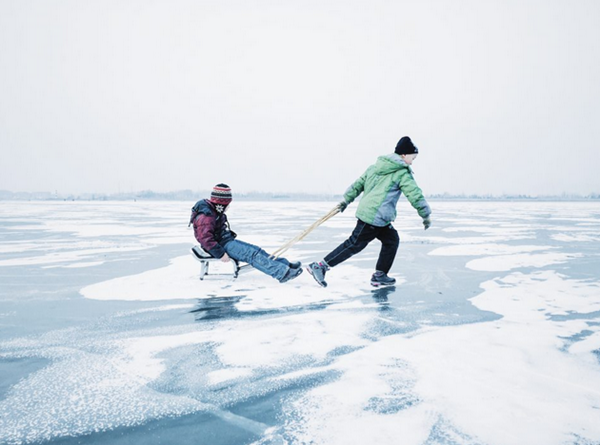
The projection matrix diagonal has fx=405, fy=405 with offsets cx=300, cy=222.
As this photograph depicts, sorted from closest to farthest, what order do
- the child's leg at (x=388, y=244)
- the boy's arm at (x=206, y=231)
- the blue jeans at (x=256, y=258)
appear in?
the boy's arm at (x=206, y=231), the blue jeans at (x=256, y=258), the child's leg at (x=388, y=244)

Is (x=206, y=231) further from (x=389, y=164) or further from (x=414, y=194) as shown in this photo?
(x=414, y=194)

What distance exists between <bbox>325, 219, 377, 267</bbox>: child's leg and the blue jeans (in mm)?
625

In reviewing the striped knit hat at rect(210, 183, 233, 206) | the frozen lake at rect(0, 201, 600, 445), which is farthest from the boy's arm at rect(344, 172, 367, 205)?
the striped knit hat at rect(210, 183, 233, 206)

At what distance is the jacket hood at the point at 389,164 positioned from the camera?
4.71 m

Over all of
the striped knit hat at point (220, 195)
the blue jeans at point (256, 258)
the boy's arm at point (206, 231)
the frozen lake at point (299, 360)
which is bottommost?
the frozen lake at point (299, 360)

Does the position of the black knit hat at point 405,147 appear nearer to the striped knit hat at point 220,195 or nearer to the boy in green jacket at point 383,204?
the boy in green jacket at point 383,204

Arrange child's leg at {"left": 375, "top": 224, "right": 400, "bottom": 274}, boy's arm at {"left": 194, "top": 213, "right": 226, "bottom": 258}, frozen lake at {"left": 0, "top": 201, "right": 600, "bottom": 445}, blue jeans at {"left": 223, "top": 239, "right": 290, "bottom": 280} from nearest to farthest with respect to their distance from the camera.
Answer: frozen lake at {"left": 0, "top": 201, "right": 600, "bottom": 445} → boy's arm at {"left": 194, "top": 213, "right": 226, "bottom": 258} → blue jeans at {"left": 223, "top": 239, "right": 290, "bottom": 280} → child's leg at {"left": 375, "top": 224, "right": 400, "bottom": 274}

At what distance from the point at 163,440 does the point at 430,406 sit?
1276 mm

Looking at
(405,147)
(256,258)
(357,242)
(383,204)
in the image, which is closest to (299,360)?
(256,258)

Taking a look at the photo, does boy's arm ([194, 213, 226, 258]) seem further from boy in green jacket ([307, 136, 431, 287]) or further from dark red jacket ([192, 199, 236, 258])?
boy in green jacket ([307, 136, 431, 287])

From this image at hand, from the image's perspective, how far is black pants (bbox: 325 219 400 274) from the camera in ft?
16.1

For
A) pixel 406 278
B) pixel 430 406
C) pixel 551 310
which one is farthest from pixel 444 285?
pixel 430 406

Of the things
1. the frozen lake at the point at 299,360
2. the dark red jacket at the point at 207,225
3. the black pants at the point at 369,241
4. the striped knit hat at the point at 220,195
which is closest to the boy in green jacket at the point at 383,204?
the black pants at the point at 369,241

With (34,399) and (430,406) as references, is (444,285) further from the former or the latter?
(34,399)
